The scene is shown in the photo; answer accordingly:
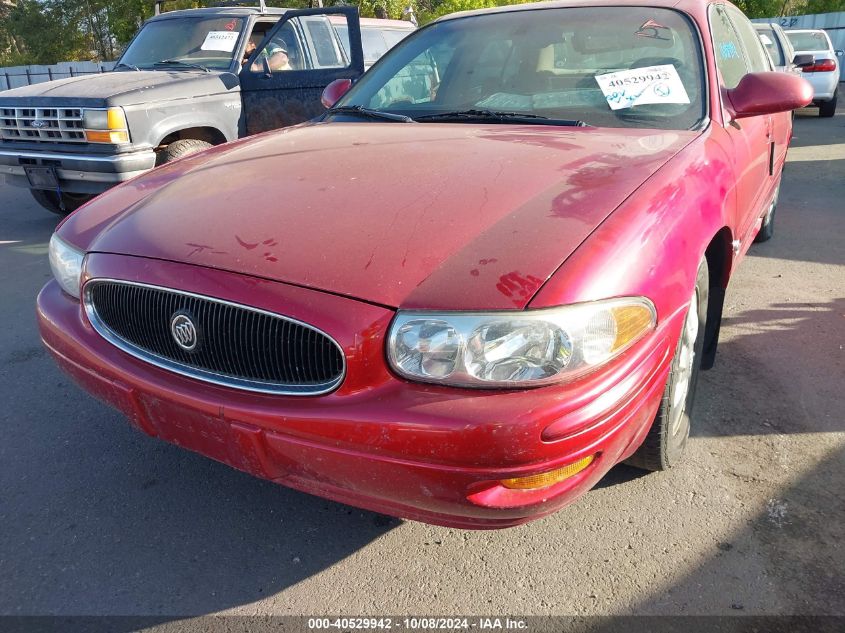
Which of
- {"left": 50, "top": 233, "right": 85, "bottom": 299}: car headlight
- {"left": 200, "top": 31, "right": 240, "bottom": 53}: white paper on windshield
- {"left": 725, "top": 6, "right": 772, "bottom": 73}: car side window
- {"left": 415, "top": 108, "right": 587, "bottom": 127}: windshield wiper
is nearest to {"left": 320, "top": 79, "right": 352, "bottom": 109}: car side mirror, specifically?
{"left": 415, "top": 108, "right": 587, "bottom": 127}: windshield wiper

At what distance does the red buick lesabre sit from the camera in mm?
1678

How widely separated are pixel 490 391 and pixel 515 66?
1.99 m

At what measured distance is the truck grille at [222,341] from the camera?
1808mm

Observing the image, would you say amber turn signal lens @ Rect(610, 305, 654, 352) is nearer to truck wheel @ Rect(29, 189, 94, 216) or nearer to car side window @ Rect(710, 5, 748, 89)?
car side window @ Rect(710, 5, 748, 89)

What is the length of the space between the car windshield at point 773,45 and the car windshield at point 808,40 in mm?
4364

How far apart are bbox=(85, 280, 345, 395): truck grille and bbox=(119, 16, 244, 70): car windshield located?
16.6 ft

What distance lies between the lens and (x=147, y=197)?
2490 mm

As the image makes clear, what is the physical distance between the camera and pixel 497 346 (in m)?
1.68

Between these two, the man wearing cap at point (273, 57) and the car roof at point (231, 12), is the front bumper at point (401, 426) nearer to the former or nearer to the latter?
the man wearing cap at point (273, 57)

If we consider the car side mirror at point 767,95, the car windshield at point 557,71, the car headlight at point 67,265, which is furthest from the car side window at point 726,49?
the car headlight at point 67,265

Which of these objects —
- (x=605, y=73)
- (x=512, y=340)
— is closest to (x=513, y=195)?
(x=512, y=340)

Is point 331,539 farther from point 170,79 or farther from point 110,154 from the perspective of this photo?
point 170,79

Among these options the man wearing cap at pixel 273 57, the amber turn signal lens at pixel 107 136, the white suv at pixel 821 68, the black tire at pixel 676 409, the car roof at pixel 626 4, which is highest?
the car roof at pixel 626 4

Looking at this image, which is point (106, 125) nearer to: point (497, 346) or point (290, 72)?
point (290, 72)
